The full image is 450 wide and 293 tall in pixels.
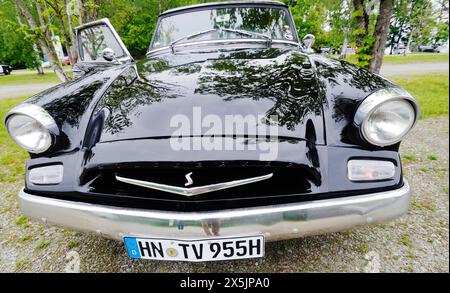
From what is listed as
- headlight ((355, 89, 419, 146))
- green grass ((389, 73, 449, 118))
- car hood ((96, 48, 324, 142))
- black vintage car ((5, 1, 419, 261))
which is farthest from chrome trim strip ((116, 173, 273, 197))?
green grass ((389, 73, 449, 118))

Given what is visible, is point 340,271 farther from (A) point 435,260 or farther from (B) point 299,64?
(B) point 299,64

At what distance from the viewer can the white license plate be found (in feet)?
4.19

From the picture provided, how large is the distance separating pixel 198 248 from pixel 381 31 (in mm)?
4258

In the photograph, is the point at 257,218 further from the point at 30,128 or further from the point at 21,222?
the point at 21,222

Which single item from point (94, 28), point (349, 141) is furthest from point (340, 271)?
point (94, 28)

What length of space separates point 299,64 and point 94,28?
7.00 feet

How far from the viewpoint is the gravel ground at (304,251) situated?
163 centimetres

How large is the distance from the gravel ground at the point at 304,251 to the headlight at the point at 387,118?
820mm

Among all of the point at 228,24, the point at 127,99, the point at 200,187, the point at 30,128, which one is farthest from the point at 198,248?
the point at 228,24

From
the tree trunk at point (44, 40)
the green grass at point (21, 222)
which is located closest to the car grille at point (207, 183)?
the green grass at point (21, 222)

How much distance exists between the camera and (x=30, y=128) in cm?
146

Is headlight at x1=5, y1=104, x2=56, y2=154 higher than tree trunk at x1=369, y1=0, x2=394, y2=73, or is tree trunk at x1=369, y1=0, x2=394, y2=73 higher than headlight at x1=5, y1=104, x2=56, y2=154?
tree trunk at x1=369, y1=0, x2=394, y2=73

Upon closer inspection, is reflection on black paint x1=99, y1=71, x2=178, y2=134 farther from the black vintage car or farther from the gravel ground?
the gravel ground

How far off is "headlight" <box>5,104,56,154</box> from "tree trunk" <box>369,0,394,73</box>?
174 inches
